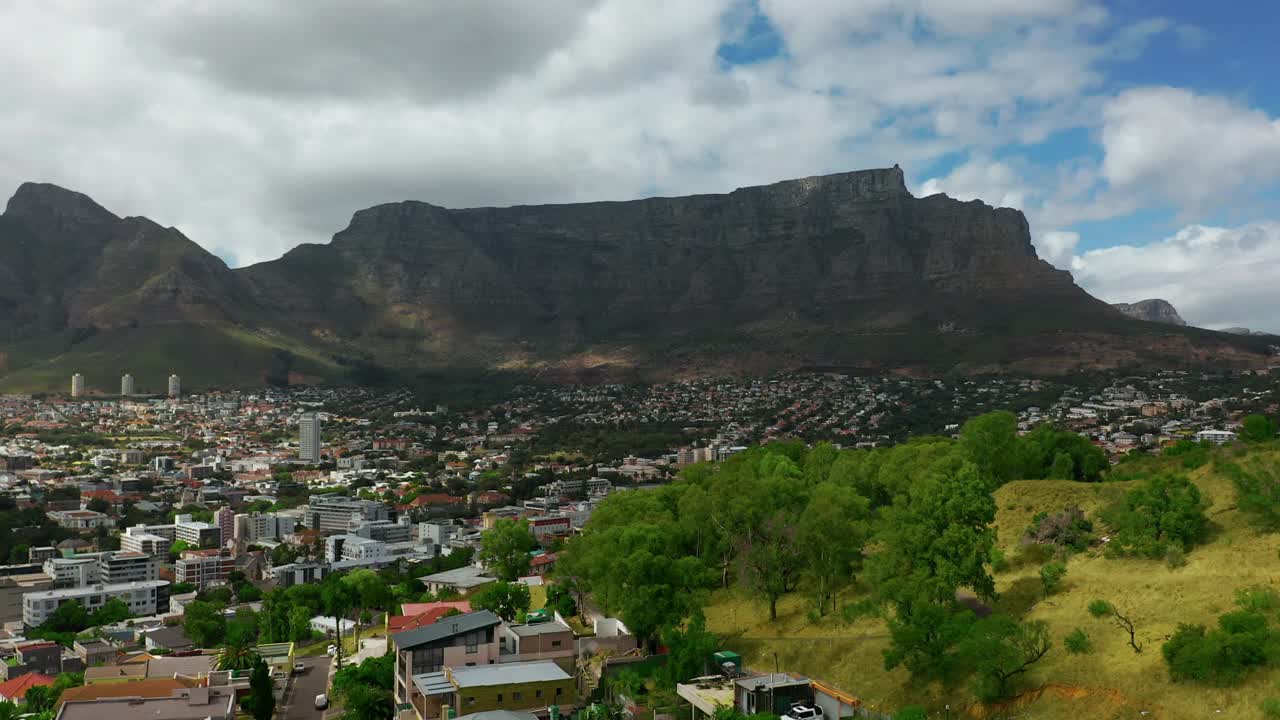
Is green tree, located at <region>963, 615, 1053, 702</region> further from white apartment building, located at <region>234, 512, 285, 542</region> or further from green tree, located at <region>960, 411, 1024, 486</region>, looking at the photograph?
white apartment building, located at <region>234, 512, 285, 542</region>

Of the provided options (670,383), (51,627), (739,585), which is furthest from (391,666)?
(670,383)

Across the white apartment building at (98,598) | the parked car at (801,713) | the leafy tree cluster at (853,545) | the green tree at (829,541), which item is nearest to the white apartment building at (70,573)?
the white apartment building at (98,598)

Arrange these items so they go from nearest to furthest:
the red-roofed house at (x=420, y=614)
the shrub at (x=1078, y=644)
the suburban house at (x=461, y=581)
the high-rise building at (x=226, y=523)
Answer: the shrub at (x=1078, y=644)
the red-roofed house at (x=420, y=614)
the suburban house at (x=461, y=581)
the high-rise building at (x=226, y=523)

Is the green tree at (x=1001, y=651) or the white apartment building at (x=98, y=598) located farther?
the white apartment building at (x=98, y=598)

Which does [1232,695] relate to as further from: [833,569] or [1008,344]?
[1008,344]

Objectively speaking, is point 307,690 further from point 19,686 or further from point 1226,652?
point 1226,652

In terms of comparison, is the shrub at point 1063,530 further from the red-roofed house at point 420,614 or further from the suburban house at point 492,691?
the red-roofed house at point 420,614
